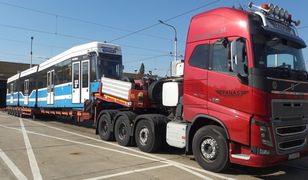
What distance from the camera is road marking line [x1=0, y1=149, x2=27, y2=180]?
7.52 metres

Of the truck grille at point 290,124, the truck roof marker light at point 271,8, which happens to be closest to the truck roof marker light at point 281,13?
the truck roof marker light at point 271,8

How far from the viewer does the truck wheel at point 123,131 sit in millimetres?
11398

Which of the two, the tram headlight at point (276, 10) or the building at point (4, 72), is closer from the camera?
the tram headlight at point (276, 10)

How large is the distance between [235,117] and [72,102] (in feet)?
35.3

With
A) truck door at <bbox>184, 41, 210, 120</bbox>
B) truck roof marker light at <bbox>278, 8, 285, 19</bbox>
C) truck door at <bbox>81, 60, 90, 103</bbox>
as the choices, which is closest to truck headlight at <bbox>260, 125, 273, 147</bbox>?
truck door at <bbox>184, 41, 210, 120</bbox>

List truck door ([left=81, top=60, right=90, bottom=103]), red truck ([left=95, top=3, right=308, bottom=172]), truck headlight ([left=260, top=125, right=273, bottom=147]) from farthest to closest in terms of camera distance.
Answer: truck door ([left=81, top=60, right=90, bottom=103]), red truck ([left=95, top=3, right=308, bottom=172]), truck headlight ([left=260, top=125, right=273, bottom=147])

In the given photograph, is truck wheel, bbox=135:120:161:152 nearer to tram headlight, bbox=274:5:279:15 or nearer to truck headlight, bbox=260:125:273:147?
truck headlight, bbox=260:125:273:147

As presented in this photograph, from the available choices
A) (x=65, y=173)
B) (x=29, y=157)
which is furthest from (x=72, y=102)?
(x=65, y=173)

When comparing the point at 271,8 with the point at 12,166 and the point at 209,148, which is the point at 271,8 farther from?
the point at 12,166

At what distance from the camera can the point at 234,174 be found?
7852 mm

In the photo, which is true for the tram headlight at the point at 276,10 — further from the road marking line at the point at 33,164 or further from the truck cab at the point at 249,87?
the road marking line at the point at 33,164

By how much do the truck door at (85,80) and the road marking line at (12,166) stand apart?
512 centimetres

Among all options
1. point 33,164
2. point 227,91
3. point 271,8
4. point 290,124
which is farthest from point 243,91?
point 33,164

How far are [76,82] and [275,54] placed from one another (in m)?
10.5
